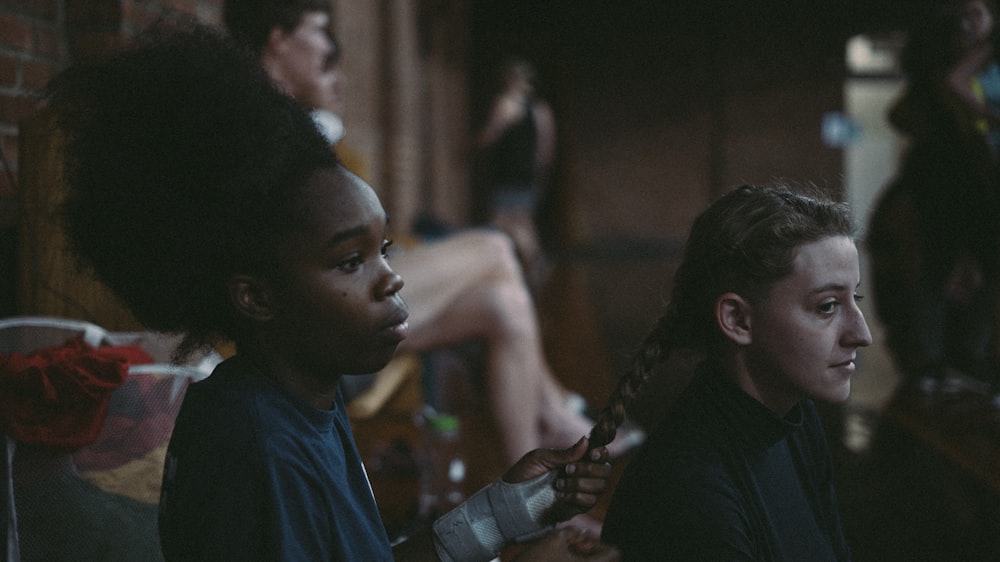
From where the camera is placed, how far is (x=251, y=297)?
39.0 inches

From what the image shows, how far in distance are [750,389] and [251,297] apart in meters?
0.70

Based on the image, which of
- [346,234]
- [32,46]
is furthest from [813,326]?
[32,46]

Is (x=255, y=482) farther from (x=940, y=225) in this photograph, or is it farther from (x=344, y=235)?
(x=940, y=225)

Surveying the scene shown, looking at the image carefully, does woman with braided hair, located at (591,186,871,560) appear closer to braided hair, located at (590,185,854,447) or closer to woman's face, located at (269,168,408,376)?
braided hair, located at (590,185,854,447)

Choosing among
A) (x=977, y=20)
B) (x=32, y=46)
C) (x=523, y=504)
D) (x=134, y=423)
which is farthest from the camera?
(x=977, y=20)

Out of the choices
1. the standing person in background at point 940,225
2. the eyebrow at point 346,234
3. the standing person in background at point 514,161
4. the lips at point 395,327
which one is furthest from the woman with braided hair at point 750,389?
the standing person in background at point 514,161

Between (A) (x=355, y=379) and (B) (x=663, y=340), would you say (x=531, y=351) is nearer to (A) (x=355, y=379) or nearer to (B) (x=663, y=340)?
(A) (x=355, y=379)

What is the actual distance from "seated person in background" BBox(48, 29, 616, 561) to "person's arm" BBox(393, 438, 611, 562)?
0.34 ft

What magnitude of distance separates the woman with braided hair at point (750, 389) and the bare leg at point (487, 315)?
1.16m

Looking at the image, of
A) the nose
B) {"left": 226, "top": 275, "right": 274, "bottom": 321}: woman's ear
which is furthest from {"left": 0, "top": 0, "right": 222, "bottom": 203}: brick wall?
the nose

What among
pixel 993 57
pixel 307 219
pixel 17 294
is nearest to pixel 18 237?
pixel 17 294

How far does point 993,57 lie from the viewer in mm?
3613

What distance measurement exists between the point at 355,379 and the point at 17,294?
0.84 metres

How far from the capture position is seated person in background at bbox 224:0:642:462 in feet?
7.95
